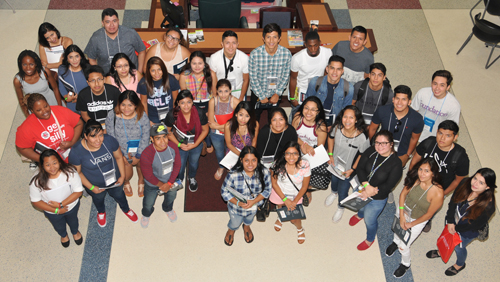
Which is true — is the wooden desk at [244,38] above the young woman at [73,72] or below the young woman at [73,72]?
Answer: above

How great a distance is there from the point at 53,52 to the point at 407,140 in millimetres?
4830

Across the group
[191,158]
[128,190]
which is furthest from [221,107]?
[128,190]

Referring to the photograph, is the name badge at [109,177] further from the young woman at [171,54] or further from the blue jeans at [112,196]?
the young woman at [171,54]

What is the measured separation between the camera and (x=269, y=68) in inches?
217

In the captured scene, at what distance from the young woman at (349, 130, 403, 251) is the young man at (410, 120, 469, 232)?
30 centimetres

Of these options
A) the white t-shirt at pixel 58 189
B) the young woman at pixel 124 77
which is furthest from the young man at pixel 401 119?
the white t-shirt at pixel 58 189

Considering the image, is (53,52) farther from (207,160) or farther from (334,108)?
(334,108)

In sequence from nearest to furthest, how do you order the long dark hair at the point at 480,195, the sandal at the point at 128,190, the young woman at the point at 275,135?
the long dark hair at the point at 480,195, the young woman at the point at 275,135, the sandal at the point at 128,190

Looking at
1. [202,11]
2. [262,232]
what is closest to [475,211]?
[262,232]

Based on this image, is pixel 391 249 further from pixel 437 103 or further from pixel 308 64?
pixel 308 64

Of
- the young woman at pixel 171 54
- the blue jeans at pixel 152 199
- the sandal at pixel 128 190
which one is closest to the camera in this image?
the blue jeans at pixel 152 199

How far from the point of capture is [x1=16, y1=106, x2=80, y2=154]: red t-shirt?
4691 mm

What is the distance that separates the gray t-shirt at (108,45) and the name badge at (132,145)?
1.58 meters

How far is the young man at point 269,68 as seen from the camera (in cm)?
538
